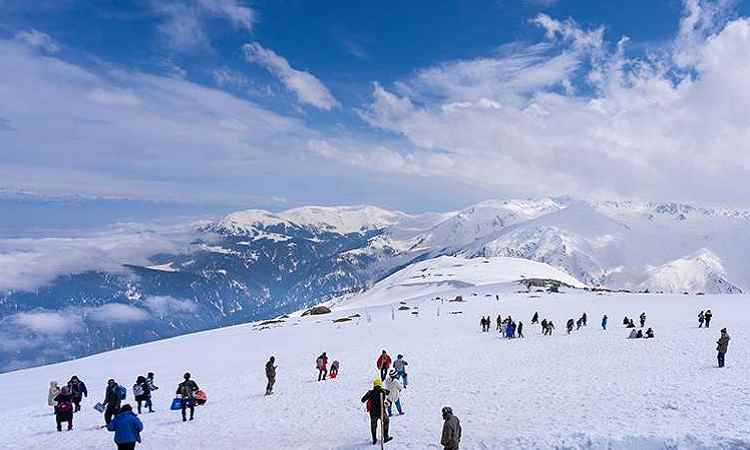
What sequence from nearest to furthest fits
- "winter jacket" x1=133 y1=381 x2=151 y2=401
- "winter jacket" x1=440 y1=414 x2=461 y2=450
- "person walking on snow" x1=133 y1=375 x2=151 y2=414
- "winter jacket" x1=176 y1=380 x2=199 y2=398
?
"winter jacket" x1=440 y1=414 x2=461 y2=450, "winter jacket" x1=176 y1=380 x2=199 y2=398, "person walking on snow" x1=133 y1=375 x2=151 y2=414, "winter jacket" x1=133 y1=381 x2=151 y2=401

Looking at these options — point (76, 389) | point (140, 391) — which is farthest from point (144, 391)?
point (76, 389)

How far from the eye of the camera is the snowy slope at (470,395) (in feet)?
54.7

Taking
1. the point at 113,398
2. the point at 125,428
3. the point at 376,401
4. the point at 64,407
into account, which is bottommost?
the point at 64,407

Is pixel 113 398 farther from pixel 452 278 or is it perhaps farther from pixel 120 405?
pixel 452 278

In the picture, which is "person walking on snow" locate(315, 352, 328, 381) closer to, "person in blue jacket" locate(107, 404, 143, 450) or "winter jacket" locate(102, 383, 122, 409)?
"winter jacket" locate(102, 383, 122, 409)

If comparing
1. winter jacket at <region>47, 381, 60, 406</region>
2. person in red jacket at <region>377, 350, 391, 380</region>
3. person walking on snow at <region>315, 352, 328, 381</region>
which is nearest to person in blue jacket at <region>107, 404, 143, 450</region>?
winter jacket at <region>47, 381, 60, 406</region>

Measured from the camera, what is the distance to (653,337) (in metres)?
37.9

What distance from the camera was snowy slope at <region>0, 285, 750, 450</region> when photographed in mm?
16688

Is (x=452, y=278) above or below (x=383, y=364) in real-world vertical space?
above

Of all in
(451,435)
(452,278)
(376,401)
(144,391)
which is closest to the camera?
(451,435)

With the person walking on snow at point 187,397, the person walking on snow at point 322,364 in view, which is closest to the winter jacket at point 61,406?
the person walking on snow at point 187,397

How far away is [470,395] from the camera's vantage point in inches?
941

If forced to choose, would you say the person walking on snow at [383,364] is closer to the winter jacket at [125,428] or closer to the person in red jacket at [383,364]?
the person in red jacket at [383,364]

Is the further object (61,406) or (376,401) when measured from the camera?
(61,406)
